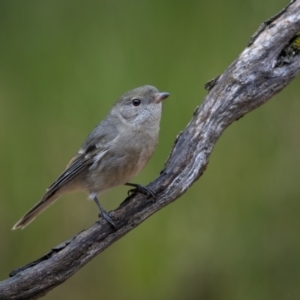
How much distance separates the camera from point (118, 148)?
274 centimetres

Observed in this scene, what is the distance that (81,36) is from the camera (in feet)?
12.9

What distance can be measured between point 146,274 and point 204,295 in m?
0.43

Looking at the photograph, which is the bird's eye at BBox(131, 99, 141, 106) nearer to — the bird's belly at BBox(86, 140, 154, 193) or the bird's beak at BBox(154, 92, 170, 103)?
the bird's beak at BBox(154, 92, 170, 103)

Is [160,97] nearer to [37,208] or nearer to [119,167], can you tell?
[119,167]

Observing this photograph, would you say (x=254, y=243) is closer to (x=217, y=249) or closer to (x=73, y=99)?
(x=217, y=249)

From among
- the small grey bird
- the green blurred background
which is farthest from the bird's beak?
the green blurred background

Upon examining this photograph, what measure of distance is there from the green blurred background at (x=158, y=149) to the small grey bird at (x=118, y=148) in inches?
34.1

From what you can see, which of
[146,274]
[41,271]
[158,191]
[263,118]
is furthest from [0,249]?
[263,118]

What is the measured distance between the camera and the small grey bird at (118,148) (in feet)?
8.95

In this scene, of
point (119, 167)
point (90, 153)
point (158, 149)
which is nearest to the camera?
point (119, 167)

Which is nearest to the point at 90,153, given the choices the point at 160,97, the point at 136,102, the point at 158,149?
the point at 136,102

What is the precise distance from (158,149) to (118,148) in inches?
41.9

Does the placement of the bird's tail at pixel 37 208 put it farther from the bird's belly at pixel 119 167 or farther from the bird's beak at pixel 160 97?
the bird's beak at pixel 160 97

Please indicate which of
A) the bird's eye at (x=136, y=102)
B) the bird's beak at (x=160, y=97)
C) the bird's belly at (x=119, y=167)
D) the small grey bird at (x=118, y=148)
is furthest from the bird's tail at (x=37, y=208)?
the bird's beak at (x=160, y=97)
